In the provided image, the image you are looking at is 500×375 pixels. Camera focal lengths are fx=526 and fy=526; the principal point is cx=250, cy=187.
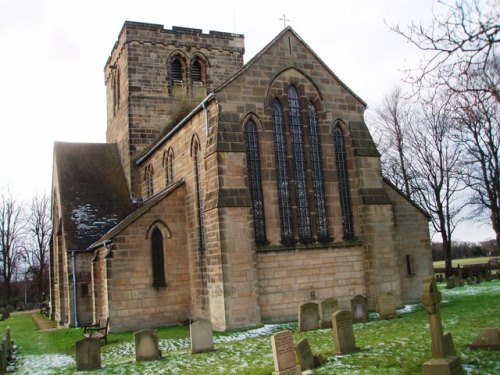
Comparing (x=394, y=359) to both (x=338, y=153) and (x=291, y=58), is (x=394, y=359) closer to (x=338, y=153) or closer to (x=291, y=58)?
(x=338, y=153)

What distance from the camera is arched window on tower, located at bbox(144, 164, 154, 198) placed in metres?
27.5

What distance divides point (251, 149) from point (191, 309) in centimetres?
703

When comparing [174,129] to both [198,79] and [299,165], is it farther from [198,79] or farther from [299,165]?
[198,79]

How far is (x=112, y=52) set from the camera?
3359 centimetres

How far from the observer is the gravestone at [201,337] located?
14.2 metres

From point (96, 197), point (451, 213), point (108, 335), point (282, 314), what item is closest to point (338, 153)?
point (282, 314)

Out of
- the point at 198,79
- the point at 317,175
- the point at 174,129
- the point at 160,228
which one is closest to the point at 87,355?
the point at 160,228

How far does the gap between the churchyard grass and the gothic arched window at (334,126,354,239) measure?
11.7 feet

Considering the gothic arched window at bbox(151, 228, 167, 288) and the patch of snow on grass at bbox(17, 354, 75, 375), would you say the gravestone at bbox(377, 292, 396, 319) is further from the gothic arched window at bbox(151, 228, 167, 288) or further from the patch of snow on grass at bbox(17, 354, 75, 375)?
the patch of snow on grass at bbox(17, 354, 75, 375)

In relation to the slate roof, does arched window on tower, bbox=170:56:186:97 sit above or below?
above

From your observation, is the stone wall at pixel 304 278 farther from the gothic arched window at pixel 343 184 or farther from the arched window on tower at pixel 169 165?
the arched window on tower at pixel 169 165

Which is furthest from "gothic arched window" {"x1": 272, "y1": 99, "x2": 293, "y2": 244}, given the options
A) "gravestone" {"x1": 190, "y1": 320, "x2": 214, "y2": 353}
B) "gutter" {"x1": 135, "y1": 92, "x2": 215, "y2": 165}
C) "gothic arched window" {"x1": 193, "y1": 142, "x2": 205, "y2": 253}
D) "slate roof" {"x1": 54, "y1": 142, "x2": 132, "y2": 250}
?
"slate roof" {"x1": 54, "y1": 142, "x2": 132, "y2": 250}

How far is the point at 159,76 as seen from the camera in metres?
30.2

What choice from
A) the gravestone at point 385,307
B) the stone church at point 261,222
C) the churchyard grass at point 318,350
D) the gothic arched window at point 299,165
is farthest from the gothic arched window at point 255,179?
the gravestone at point 385,307
